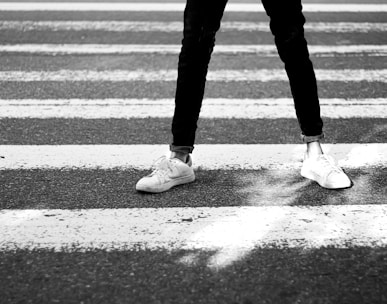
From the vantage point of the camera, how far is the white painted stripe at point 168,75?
5488 millimetres

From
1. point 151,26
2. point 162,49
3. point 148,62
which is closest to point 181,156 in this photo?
point 148,62

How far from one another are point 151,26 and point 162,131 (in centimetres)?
303

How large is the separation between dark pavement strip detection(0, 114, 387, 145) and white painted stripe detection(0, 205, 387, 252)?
3.66ft

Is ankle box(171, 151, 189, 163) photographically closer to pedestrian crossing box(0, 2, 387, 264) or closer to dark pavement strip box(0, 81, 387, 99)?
pedestrian crossing box(0, 2, 387, 264)

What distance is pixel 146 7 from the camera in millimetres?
8000

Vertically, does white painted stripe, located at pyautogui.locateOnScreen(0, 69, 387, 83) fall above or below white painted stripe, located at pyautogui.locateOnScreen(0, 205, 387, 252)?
below

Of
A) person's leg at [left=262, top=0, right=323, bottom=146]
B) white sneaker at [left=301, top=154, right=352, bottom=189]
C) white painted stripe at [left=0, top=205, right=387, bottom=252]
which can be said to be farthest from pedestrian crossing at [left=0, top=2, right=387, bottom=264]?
person's leg at [left=262, top=0, right=323, bottom=146]

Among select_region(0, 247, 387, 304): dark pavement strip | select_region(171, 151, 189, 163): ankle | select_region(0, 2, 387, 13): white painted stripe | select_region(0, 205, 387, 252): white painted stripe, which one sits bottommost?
select_region(0, 205, 387, 252): white painted stripe

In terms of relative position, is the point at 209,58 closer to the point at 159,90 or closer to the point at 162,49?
the point at 159,90

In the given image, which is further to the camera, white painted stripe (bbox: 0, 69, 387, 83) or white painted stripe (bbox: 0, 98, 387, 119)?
white painted stripe (bbox: 0, 69, 387, 83)

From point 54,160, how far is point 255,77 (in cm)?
221

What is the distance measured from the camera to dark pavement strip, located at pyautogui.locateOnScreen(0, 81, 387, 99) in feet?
16.8

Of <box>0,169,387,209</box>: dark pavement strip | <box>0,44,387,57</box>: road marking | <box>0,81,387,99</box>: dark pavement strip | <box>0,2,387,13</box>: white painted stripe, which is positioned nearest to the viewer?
<box>0,169,387,209</box>: dark pavement strip

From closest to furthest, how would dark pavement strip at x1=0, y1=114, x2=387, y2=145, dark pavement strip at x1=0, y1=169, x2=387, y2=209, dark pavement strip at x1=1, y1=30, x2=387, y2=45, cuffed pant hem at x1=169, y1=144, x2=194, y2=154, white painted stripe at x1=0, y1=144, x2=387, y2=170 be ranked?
dark pavement strip at x1=0, y1=169, x2=387, y2=209, cuffed pant hem at x1=169, y1=144, x2=194, y2=154, white painted stripe at x1=0, y1=144, x2=387, y2=170, dark pavement strip at x1=0, y1=114, x2=387, y2=145, dark pavement strip at x1=1, y1=30, x2=387, y2=45
